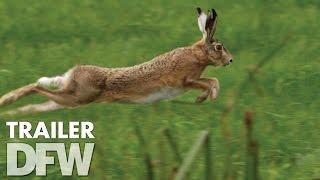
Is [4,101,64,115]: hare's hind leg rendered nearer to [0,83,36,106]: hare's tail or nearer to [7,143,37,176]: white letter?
[0,83,36,106]: hare's tail

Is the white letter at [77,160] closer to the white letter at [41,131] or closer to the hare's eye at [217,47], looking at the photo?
the white letter at [41,131]

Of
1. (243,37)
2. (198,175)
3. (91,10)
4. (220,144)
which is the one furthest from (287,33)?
(198,175)

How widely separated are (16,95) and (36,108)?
27cm

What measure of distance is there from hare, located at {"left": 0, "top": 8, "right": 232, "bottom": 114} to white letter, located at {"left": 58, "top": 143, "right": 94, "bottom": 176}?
0.72 meters

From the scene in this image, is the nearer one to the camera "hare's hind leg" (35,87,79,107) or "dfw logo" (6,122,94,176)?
"dfw logo" (6,122,94,176)

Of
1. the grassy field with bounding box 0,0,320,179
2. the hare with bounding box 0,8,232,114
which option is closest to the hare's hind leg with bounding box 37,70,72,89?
the hare with bounding box 0,8,232,114

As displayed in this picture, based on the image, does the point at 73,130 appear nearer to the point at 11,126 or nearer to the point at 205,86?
the point at 11,126

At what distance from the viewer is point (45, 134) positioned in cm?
826

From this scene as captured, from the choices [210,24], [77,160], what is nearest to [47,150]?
[77,160]

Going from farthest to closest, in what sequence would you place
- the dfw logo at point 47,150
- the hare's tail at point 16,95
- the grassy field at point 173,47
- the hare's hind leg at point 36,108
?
1. the hare's tail at point 16,95
2. the hare's hind leg at point 36,108
3. the grassy field at point 173,47
4. the dfw logo at point 47,150

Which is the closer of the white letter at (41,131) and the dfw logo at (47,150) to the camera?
the dfw logo at (47,150)

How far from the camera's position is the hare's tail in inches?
345

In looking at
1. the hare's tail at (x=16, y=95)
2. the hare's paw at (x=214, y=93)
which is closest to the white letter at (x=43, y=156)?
the hare's tail at (x=16, y=95)

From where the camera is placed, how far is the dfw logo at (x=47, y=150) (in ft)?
24.2
